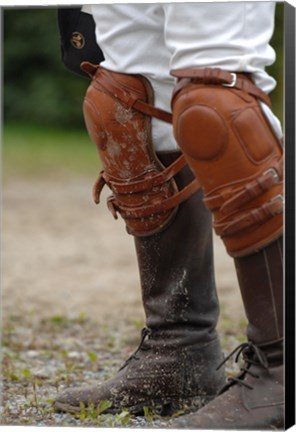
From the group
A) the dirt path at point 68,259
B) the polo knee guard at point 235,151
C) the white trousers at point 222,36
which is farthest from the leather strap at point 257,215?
the dirt path at point 68,259

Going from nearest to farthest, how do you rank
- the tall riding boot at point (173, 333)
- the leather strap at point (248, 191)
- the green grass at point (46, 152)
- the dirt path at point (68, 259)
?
the leather strap at point (248, 191)
the tall riding boot at point (173, 333)
the dirt path at point (68, 259)
the green grass at point (46, 152)

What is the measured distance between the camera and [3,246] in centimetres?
471

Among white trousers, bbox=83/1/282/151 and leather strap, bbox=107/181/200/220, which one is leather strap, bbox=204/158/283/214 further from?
leather strap, bbox=107/181/200/220

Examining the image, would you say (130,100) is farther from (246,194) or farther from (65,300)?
(65,300)

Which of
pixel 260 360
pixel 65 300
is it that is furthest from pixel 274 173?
pixel 65 300

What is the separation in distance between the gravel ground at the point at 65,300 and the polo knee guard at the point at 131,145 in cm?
42

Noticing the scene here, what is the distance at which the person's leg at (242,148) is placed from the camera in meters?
1.83

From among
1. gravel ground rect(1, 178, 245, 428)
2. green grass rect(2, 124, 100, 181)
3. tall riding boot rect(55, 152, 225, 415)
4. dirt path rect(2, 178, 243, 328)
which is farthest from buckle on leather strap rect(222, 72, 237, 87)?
green grass rect(2, 124, 100, 181)

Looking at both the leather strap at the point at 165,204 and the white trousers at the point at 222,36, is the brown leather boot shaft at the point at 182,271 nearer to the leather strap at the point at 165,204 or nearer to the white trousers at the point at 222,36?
the leather strap at the point at 165,204

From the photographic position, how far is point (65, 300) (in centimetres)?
387

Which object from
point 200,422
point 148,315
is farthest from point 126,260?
point 200,422

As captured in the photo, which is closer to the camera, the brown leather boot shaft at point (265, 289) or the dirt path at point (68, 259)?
the brown leather boot shaft at point (265, 289)

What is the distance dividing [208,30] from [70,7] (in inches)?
17.8

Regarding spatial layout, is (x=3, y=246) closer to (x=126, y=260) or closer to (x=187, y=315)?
(x=126, y=260)
